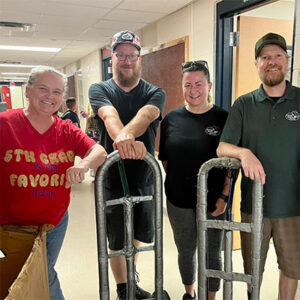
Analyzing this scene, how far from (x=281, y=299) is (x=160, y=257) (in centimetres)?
81

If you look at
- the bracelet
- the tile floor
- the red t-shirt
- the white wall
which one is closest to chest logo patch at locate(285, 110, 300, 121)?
the bracelet

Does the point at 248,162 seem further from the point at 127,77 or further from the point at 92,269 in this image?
the point at 92,269

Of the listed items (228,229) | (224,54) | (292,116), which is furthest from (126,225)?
(224,54)

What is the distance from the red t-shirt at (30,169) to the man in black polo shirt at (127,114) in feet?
1.04

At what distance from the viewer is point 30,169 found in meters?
1.33

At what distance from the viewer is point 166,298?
1.64 meters

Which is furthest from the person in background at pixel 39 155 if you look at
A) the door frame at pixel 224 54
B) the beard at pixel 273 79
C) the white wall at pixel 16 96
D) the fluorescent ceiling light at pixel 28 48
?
the white wall at pixel 16 96

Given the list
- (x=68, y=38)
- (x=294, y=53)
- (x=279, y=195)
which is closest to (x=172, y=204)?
(x=279, y=195)

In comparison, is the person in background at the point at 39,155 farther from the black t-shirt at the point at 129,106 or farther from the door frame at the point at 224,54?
the door frame at the point at 224,54

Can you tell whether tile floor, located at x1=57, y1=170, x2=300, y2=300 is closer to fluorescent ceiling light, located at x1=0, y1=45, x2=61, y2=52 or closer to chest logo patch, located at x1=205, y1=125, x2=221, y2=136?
chest logo patch, located at x1=205, y1=125, x2=221, y2=136

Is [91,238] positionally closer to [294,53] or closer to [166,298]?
[166,298]

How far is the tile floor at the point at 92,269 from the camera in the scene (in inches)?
83.7

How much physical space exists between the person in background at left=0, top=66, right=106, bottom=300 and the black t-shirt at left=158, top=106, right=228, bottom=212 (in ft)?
1.56

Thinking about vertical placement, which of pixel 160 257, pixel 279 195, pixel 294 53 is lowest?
pixel 160 257
